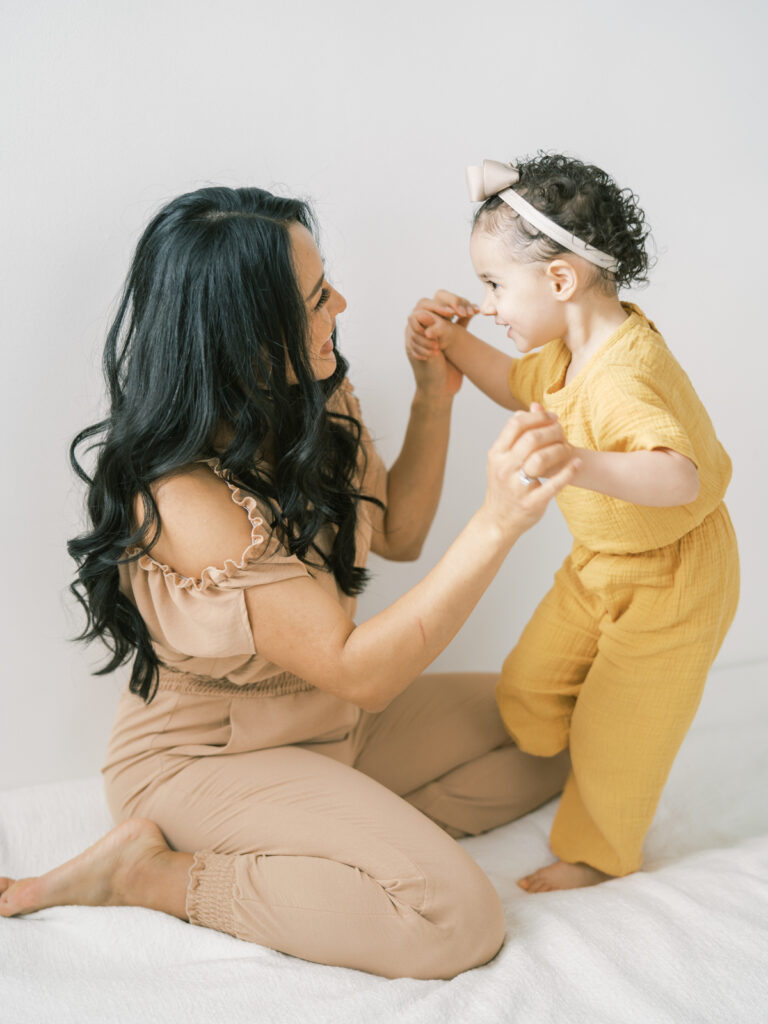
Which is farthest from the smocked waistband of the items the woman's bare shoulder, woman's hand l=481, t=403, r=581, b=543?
woman's hand l=481, t=403, r=581, b=543

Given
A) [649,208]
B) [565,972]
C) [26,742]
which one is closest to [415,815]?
[565,972]

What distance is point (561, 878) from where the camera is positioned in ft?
4.41

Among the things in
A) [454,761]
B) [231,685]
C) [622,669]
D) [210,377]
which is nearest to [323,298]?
[210,377]

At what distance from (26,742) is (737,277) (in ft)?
4.87

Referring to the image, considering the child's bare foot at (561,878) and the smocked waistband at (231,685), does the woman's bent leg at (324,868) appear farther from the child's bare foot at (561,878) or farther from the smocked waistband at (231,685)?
the child's bare foot at (561,878)

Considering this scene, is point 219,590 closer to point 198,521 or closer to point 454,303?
point 198,521

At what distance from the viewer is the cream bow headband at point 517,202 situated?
3.67 ft

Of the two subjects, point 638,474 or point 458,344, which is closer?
point 638,474

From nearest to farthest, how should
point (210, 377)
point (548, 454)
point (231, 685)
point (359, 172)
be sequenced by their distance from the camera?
point (548, 454), point (210, 377), point (231, 685), point (359, 172)

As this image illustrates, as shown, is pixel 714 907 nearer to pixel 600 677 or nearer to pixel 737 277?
pixel 600 677

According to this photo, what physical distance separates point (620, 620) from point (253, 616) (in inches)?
20.0

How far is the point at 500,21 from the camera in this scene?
1.46 meters

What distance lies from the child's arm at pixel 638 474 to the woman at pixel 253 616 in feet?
0.13

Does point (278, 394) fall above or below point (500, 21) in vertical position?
below
